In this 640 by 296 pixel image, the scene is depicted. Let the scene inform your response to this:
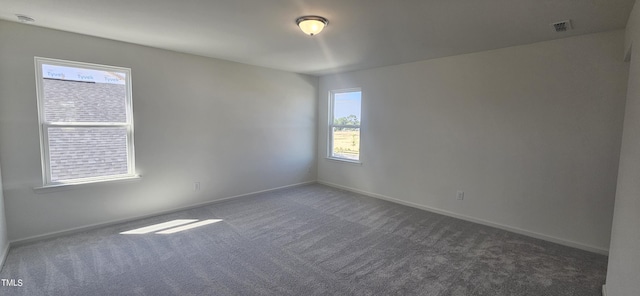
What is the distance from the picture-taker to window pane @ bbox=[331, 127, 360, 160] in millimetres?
5180

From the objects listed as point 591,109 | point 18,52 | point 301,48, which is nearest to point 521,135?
point 591,109

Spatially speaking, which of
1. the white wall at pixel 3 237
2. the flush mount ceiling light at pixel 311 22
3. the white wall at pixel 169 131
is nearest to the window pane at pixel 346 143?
the white wall at pixel 169 131

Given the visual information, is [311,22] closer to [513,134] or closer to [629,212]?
[629,212]

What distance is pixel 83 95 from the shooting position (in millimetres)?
3145

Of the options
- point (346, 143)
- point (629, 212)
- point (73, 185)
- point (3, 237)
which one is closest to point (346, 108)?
point (346, 143)

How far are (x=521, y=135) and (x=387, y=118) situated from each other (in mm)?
1892

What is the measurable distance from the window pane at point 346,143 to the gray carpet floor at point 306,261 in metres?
1.80

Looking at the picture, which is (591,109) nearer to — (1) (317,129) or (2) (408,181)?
(2) (408,181)

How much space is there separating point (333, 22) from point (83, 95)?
3.04 metres

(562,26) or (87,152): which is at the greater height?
(562,26)

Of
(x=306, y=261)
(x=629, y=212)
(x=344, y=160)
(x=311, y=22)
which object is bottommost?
(x=306, y=261)

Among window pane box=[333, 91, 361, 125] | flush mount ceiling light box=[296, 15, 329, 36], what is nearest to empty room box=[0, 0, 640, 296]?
flush mount ceiling light box=[296, 15, 329, 36]

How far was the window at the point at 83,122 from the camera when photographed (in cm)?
295

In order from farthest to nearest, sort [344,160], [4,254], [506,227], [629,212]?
[344,160] → [506,227] → [4,254] → [629,212]
